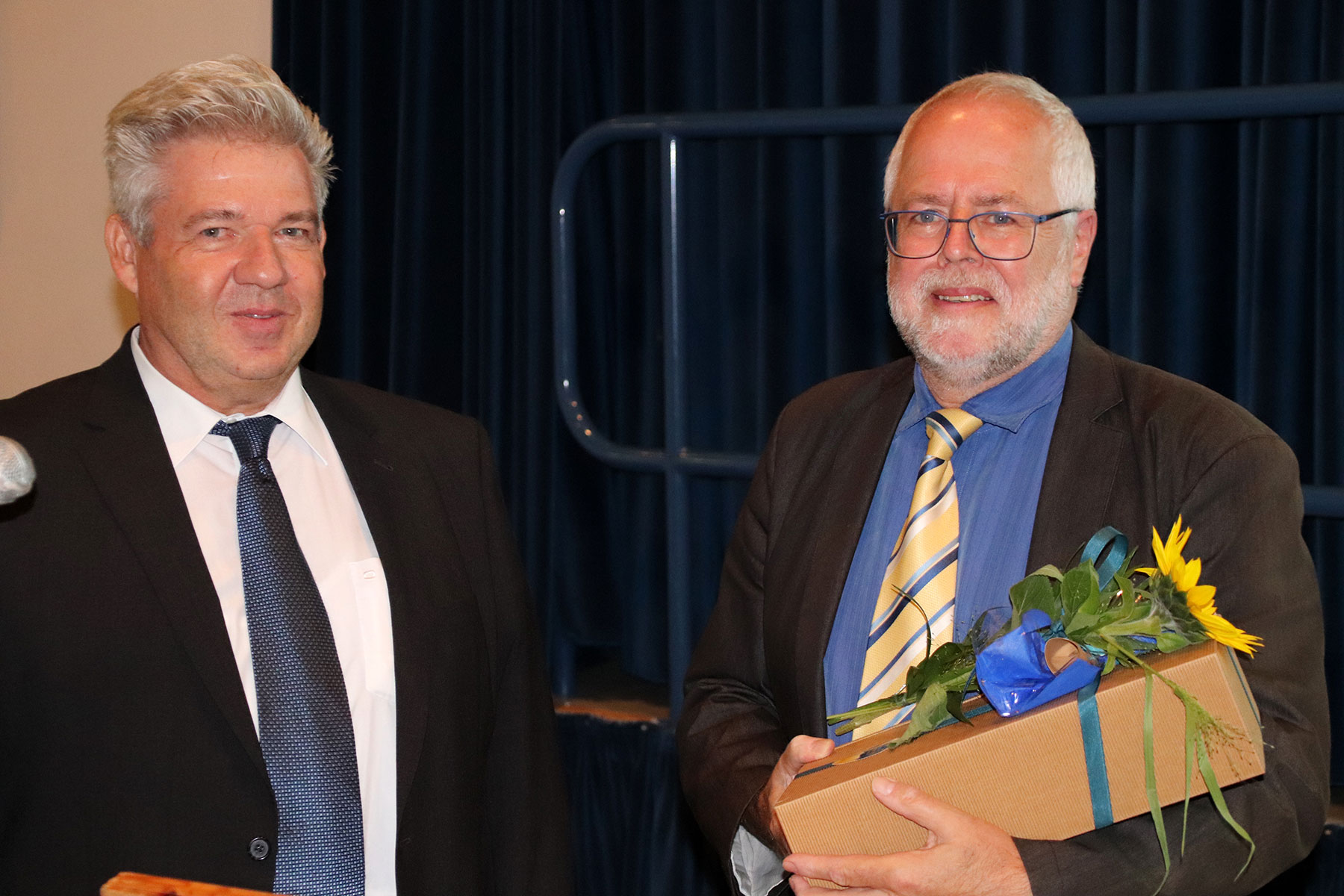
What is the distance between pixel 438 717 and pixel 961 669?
2.20 ft

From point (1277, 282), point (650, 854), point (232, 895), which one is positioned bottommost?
point (650, 854)

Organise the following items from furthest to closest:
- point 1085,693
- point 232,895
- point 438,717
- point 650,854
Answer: point 650,854 → point 438,717 → point 1085,693 → point 232,895

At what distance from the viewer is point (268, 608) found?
1.53 metres

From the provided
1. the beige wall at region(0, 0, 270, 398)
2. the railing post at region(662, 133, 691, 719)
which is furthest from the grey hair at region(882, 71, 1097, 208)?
the beige wall at region(0, 0, 270, 398)

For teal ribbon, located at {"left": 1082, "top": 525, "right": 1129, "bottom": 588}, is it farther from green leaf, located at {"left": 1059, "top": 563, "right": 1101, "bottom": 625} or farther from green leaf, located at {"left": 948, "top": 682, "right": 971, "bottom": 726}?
green leaf, located at {"left": 948, "top": 682, "right": 971, "bottom": 726}

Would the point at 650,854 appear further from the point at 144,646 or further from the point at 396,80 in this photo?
the point at 396,80

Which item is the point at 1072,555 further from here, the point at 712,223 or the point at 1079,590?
the point at 712,223

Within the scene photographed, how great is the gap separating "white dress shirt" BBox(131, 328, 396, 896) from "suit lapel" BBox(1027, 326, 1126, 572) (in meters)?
0.84

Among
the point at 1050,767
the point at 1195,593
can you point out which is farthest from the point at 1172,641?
the point at 1050,767

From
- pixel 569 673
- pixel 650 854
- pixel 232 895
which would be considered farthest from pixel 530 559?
pixel 232 895

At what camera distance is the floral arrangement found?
49.5 inches

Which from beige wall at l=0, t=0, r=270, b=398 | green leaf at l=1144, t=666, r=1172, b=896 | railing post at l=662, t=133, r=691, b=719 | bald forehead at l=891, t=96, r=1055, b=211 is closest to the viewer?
green leaf at l=1144, t=666, r=1172, b=896

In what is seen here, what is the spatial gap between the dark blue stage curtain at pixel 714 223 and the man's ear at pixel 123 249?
1.39m

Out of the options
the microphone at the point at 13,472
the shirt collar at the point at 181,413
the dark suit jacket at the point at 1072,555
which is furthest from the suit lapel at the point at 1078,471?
the microphone at the point at 13,472
